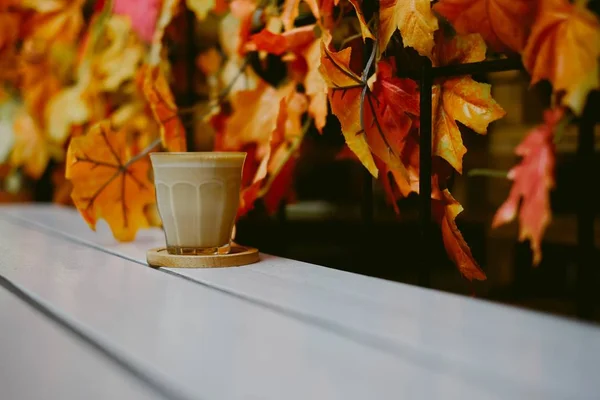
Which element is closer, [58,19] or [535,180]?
[535,180]

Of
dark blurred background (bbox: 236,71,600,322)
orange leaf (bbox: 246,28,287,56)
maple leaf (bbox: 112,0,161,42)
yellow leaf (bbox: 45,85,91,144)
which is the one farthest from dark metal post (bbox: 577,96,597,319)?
yellow leaf (bbox: 45,85,91,144)

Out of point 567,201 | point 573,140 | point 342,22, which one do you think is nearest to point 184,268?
point 342,22

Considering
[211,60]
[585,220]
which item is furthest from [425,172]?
[211,60]

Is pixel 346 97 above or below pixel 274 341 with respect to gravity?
above

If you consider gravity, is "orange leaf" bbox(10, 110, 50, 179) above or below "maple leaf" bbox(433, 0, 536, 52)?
below

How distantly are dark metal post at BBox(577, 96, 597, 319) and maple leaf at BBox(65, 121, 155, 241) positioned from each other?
1.89 ft

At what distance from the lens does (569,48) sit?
1.58 feet

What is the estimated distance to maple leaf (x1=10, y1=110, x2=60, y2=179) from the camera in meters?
1.50

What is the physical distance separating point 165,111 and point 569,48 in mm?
580

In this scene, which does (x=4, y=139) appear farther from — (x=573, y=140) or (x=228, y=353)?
(x=573, y=140)

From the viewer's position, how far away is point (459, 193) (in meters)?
2.79

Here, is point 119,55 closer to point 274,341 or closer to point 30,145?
point 30,145

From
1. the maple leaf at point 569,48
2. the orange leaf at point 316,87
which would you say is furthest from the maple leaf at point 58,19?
the maple leaf at point 569,48

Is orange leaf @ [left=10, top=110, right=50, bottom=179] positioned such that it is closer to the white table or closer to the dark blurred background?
the dark blurred background
